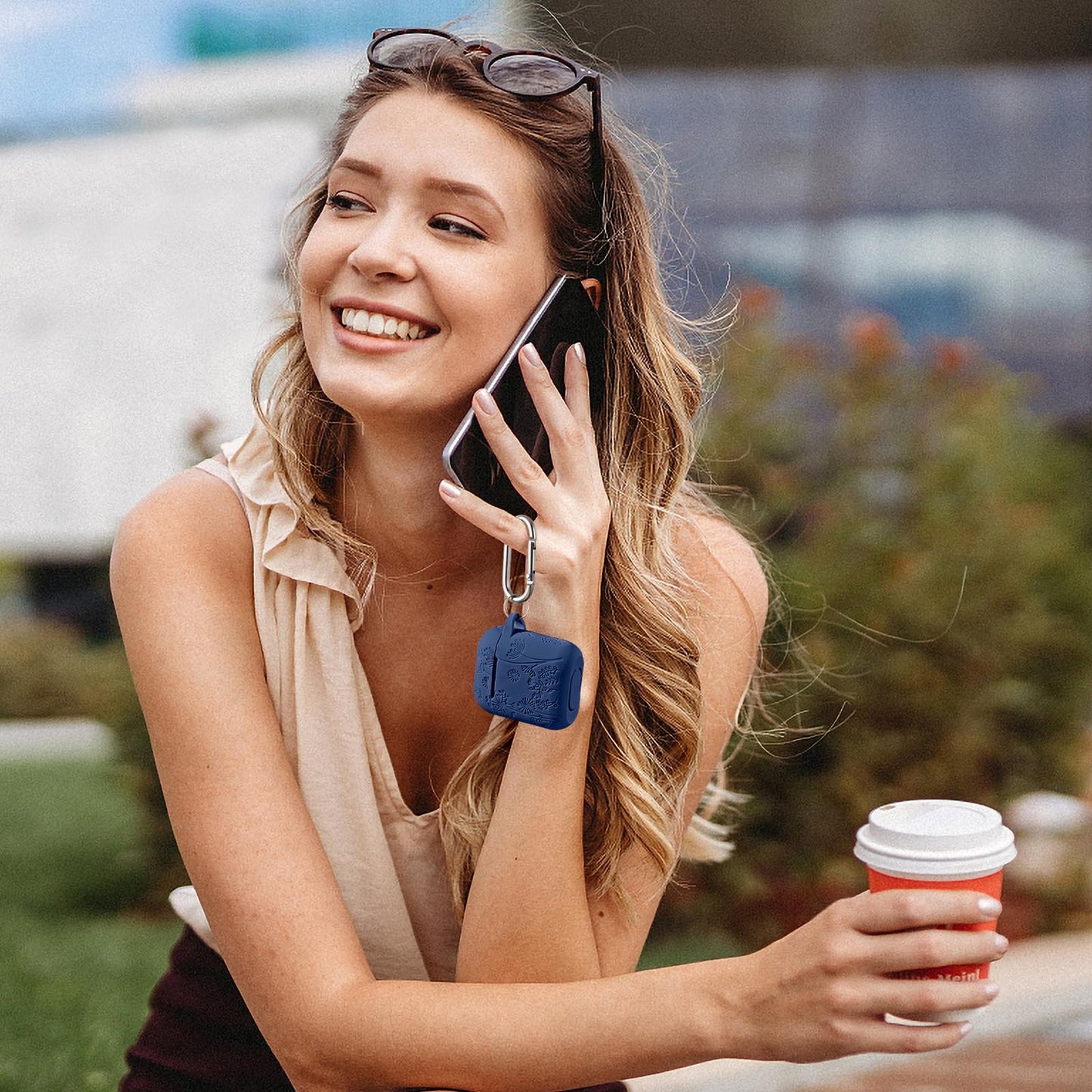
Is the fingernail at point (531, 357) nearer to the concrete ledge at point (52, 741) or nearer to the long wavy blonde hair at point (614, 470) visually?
the long wavy blonde hair at point (614, 470)

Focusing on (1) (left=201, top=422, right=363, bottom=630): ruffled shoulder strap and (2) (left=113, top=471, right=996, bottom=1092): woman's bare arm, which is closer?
(2) (left=113, top=471, right=996, bottom=1092): woman's bare arm

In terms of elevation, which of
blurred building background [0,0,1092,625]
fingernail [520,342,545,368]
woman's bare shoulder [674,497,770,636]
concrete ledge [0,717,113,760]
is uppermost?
blurred building background [0,0,1092,625]

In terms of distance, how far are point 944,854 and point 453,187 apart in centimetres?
121

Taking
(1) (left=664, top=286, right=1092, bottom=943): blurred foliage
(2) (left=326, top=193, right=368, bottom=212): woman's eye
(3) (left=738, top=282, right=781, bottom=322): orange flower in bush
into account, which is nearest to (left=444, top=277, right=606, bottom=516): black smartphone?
(2) (left=326, top=193, right=368, bottom=212): woman's eye

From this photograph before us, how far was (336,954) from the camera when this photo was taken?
195cm

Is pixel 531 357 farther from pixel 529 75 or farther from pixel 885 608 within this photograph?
pixel 885 608

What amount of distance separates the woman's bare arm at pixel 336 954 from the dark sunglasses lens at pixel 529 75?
0.78 m

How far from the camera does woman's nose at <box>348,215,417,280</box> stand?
6.85 ft

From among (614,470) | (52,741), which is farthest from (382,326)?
(52,741)

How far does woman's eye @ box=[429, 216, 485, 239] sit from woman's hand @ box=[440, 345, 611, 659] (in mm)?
195

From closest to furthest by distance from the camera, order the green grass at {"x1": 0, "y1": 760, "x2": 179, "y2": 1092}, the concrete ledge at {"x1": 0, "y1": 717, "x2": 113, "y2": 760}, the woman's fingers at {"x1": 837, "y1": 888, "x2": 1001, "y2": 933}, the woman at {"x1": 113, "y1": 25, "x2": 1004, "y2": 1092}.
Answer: the woman's fingers at {"x1": 837, "y1": 888, "x2": 1001, "y2": 933} < the woman at {"x1": 113, "y1": 25, "x2": 1004, "y2": 1092} < the green grass at {"x1": 0, "y1": 760, "x2": 179, "y2": 1092} < the concrete ledge at {"x1": 0, "y1": 717, "x2": 113, "y2": 760}

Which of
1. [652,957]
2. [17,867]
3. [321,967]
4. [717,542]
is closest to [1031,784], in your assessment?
[652,957]

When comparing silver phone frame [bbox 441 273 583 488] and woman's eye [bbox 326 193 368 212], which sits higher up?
woman's eye [bbox 326 193 368 212]

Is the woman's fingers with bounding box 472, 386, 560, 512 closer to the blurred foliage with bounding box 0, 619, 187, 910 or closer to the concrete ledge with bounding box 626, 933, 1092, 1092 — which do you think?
the concrete ledge with bounding box 626, 933, 1092, 1092
